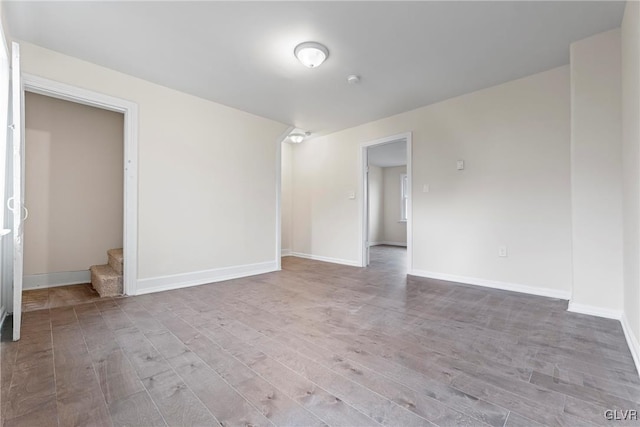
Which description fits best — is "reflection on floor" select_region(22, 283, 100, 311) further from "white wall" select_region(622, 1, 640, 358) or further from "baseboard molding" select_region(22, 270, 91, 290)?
"white wall" select_region(622, 1, 640, 358)

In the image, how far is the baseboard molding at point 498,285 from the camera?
2959 millimetres

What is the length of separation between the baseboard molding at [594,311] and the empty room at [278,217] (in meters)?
0.05

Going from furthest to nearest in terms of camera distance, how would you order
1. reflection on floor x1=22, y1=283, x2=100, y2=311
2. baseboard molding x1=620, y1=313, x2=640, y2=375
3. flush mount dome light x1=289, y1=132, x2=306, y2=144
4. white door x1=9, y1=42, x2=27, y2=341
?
flush mount dome light x1=289, y1=132, x2=306, y2=144, reflection on floor x1=22, y1=283, x2=100, y2=311, white door x1=9, y1=42, x2=27, y2=341, baseboard molding x1=620, y1=313, x2=640, y2=375

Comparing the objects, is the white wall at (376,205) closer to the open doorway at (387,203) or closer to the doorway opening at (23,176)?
the open doorway at (387,203)

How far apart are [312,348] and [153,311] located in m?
1.64

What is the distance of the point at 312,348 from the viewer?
1.88 metres

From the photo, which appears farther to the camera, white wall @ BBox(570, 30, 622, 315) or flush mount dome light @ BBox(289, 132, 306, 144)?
flush mount dome light @ BBox(289, 132, 306, 144)

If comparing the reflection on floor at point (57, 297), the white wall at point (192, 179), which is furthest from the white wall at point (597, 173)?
the reflection on floor at point (57, 297)

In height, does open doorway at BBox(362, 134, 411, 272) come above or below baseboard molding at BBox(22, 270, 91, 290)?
above

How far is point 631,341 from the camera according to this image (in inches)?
73.0

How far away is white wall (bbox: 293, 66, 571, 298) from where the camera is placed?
9.71 feet

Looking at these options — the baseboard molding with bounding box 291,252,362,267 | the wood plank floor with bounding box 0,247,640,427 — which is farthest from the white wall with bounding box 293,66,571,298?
the baseboard molding with bounding box 291,252,362,267

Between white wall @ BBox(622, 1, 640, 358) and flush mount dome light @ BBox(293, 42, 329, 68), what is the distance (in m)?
2.11

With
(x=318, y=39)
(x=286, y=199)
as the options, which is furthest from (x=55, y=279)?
(x=318, y=39)
